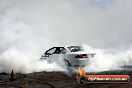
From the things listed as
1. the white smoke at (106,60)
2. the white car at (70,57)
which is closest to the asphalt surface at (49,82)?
the white car at (70,57)

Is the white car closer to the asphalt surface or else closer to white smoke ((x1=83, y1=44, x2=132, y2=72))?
white smoke ((x1=83, y1=44, x2=132, y2=72))

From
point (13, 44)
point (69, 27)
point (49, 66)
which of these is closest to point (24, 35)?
point (13, 44)

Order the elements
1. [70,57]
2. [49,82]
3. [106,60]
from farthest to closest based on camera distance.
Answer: [106,60] → [70,57] → [49,82]

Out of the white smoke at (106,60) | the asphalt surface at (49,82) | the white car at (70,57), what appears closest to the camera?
the asphalt surface at (49,82)

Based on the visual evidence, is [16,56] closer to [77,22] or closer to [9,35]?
[9,35]

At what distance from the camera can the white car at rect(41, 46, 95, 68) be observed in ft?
63.0

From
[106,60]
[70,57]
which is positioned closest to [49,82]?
[70,57]

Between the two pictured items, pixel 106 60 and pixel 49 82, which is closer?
pixel 49 82

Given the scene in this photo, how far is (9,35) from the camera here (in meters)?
36.0

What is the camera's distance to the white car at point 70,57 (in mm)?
19188

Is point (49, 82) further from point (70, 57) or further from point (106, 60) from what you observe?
point (106, 60)

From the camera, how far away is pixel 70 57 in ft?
63.7

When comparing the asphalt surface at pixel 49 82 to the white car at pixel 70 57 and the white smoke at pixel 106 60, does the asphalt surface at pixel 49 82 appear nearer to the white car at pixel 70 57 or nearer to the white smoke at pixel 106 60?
the white car at pixel 70 57

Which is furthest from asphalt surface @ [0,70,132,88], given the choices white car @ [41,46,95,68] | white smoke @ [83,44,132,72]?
white smoke @ [83,44,132,72]
